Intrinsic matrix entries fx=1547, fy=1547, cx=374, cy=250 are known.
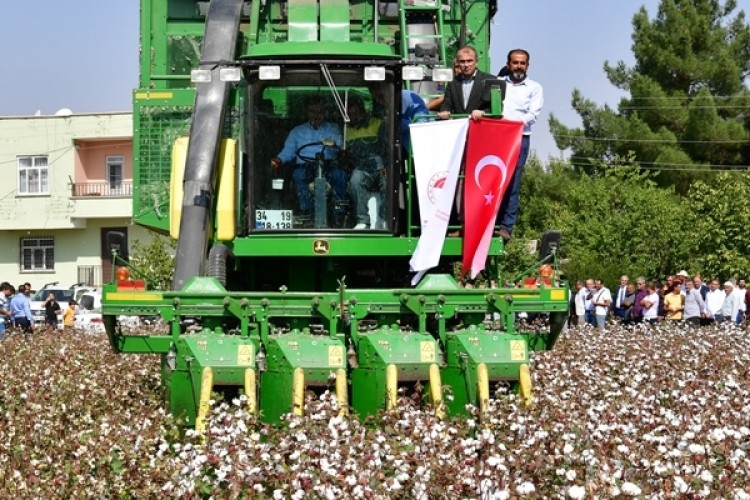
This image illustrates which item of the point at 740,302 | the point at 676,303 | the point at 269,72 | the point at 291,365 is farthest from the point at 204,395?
the point at 740,302

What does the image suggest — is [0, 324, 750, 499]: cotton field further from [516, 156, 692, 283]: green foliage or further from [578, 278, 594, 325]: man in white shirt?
[516, 156, 692, 283]: green foliage

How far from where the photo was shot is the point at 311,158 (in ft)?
47.0

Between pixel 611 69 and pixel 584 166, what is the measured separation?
4.45m

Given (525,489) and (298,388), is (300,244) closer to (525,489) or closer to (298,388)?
(298,388)

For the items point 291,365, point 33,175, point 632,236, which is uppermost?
point 33,175

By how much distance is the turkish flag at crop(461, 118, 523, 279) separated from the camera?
47.7ft

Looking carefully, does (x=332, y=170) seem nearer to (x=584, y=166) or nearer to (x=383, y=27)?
(x=383, y=27)

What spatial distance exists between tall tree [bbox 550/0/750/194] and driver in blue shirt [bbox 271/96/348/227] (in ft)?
166

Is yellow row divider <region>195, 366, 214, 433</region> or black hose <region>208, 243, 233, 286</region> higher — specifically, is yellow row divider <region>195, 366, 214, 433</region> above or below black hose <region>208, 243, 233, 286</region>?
below

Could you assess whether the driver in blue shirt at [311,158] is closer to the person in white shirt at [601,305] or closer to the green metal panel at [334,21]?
the green metal panel at [334,21]

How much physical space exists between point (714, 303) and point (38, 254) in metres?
40.0

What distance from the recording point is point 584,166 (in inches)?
2694

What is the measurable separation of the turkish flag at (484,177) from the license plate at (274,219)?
5.49 feet

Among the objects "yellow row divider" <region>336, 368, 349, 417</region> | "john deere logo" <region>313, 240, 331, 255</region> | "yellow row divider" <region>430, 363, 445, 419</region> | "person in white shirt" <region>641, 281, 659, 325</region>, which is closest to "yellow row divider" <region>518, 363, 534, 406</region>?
"yellow row divider" <region>430, 363, 445, 419</region>
